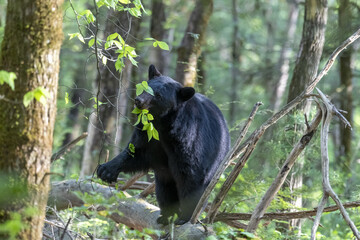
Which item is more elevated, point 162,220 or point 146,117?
point 146,117

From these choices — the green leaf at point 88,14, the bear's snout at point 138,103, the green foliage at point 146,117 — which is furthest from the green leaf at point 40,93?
the bear's snout at point 138,103

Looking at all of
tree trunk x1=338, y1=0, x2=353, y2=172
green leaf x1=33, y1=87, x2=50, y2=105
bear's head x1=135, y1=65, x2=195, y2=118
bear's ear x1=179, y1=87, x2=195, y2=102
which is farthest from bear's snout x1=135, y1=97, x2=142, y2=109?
tree trunk x1=338, y1=0, x2=353, y2=172

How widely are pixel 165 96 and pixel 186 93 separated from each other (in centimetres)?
27

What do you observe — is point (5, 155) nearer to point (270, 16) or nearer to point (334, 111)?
point (334, 111)

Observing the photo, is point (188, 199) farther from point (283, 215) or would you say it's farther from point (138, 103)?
point (138, 103)

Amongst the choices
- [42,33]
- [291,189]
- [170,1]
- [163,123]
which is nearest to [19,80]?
[42,33]

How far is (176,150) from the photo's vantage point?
5613 mm

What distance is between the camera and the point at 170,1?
18484mm

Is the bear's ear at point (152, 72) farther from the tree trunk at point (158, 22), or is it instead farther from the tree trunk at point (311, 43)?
the tree trunk at point (158, 22)

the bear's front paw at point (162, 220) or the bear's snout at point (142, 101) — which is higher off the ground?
the bear's snout at point (142, 101)

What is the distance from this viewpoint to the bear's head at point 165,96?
17.6 ft

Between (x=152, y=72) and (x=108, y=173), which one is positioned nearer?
(x=108, y=173)

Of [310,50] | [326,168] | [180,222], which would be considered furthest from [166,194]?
[310,50]

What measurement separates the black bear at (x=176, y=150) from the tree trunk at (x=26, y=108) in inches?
86.9
